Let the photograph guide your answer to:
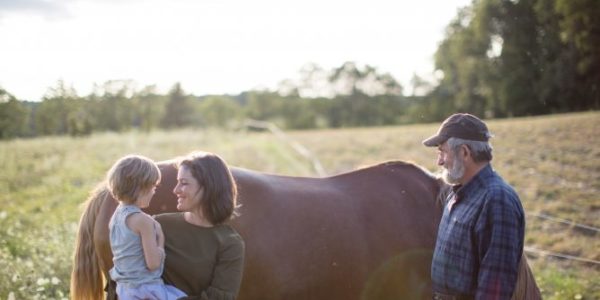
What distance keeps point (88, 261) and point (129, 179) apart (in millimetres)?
1241

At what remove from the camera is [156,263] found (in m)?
2.56

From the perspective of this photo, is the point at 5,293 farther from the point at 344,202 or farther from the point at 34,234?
the point at 344,202

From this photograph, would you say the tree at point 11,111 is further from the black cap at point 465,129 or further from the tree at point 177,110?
the tree at point 177,110

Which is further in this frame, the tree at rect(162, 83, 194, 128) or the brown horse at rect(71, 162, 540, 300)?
the tree at rect(162, 83, 194, 128)

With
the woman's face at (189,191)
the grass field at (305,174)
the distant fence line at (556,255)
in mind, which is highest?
the woman's face at (189,191)

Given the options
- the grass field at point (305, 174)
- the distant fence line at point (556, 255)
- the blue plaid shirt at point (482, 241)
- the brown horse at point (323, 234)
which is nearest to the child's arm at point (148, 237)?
the brown horse at point (323, 234)

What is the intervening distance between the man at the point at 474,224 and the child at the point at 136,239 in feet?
5.19

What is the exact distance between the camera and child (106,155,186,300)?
8.46ft

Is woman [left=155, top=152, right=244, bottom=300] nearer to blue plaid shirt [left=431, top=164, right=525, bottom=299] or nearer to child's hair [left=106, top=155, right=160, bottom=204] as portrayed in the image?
child's hair [left=106, top=155, right=160, bottom=204]

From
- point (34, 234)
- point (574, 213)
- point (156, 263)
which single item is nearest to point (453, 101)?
point (574, 213)

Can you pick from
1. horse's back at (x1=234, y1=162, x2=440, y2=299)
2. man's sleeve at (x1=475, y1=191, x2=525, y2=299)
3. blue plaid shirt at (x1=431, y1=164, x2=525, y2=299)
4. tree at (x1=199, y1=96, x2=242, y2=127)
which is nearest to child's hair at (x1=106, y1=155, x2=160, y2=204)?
horse's back at (x1=234, y1=162, x2=440, y2=299)

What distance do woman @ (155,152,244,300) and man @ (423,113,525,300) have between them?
4.09ft

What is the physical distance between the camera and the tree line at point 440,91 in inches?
413

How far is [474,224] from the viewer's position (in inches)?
107
